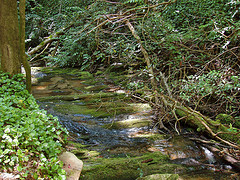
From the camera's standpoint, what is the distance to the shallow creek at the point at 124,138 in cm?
370

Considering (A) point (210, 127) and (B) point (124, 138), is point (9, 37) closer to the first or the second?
(B) point (124, 138)

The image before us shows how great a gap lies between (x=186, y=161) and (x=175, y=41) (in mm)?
3813

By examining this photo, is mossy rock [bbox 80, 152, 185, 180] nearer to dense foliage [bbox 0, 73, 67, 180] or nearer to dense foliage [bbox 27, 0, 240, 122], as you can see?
dense foliage [bbox 0, 73, 67, 180]

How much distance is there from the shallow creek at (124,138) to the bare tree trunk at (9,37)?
157cm

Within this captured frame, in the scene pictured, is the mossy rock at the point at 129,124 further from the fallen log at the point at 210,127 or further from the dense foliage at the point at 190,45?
the dense foliage at the point at 190,45

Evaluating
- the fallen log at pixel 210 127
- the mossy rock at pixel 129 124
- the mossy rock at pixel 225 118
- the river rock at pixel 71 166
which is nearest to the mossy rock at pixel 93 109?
the mossy rock at pixel 129 124

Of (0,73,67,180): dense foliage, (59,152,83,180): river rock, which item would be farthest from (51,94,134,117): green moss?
(0,73,67,180): dense foliage

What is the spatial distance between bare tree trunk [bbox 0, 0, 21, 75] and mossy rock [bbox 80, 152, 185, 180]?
3.14 m

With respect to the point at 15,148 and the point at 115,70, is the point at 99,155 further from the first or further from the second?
the point at 115,70

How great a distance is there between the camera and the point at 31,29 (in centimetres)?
1328

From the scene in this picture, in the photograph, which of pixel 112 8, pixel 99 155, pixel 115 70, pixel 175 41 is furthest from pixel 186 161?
pixel 115 70

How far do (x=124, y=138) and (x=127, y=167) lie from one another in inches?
57.8

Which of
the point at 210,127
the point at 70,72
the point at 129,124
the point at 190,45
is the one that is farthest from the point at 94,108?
the point at 70,72

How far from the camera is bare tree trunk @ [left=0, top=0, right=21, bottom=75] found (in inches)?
193
